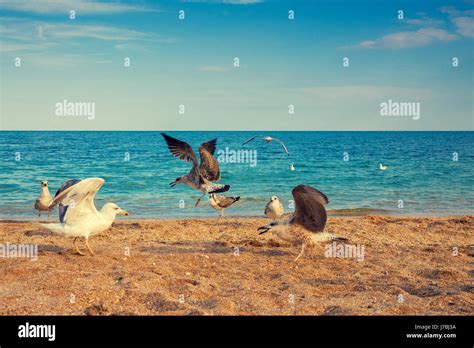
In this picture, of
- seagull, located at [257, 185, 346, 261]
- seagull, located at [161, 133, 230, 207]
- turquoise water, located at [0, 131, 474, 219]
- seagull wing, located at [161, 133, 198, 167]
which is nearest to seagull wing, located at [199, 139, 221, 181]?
seagull, located at [161, 133, 230, 207]

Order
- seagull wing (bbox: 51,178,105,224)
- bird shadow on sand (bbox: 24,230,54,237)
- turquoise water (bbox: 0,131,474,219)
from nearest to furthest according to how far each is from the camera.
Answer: seagull wing (bbox: 51,178,105,224), bird shadow on sand (bbox: 24,230,54,237), turquoise water (bbox: 0,131,474,219)

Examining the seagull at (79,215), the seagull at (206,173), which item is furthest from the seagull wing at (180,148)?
the seagull at (79,215)

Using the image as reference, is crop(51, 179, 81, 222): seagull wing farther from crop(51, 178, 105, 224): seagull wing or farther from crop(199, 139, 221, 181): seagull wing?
crop(199, 139, 221, 181): seagull wing

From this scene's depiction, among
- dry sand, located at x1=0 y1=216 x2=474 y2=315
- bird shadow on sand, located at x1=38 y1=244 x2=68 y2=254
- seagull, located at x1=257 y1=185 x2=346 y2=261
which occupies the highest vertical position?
seagull, located at x1=257 y1=185 x2=346 y2=261

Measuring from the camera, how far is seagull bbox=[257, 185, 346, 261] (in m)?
8.18

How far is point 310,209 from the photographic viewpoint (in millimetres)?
8289

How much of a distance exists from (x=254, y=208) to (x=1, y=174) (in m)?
13.5

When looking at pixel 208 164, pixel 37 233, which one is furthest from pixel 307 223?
pixel 37 233

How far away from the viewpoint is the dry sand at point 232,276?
237 inches

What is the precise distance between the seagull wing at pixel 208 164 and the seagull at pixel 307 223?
13.1ft

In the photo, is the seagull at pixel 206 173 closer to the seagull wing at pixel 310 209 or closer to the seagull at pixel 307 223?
the seagull at pixel 307 223

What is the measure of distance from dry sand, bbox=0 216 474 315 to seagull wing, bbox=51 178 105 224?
0.64 m

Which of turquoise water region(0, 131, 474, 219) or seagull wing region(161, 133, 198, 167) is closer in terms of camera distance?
seagull wing region(161, 133, 198, 167)

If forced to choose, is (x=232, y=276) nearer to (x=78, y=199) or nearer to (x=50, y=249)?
(x=78, y=199)
